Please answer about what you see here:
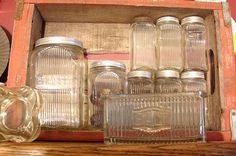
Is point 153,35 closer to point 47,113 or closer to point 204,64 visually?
point 204,64

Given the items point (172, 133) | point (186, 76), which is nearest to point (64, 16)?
point (186, 76)

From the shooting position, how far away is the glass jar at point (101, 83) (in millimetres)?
754

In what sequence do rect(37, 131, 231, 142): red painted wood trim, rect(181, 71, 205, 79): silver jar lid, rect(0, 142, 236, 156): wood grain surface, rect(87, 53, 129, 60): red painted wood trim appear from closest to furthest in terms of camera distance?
1. rect(0, 142, 236, 156): wood grain surface
2. rect(37, 131, 231, 142): red painted wood trim
3. rect(181, 71, 205, 79): silver jar lid
4. rect(87, 53, 129, 60): red painted wood trim

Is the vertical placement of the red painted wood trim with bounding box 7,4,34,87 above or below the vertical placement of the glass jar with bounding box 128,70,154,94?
above

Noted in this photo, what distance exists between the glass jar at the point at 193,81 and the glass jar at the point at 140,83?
0.27ft

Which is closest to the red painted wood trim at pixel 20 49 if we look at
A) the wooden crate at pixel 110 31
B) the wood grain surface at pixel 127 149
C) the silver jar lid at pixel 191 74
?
the wooden crate at pixel 110 31

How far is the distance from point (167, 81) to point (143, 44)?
111mm

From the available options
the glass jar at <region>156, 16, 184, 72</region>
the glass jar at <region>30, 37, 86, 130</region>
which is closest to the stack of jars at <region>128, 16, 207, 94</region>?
the glass jar at <region>156, 16, 184, 72</region>

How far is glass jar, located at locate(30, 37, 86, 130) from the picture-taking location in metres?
0.69

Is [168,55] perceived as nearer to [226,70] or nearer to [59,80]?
[226,70]

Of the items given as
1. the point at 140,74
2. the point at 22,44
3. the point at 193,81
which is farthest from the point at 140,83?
the point at 22,44

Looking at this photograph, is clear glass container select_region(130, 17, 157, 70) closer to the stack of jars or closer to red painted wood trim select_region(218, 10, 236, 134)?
the stack of jars

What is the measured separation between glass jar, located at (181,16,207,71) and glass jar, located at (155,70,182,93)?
4 cm

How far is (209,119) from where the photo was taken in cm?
78
